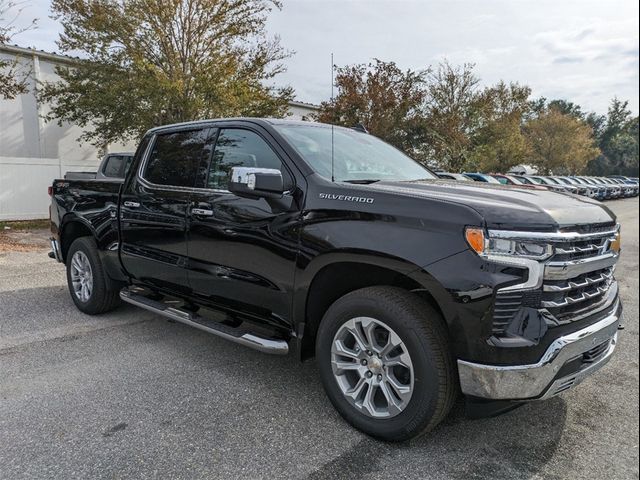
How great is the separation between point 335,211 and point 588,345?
157 centimetres

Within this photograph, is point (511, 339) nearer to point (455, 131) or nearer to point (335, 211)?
point (335, 211)

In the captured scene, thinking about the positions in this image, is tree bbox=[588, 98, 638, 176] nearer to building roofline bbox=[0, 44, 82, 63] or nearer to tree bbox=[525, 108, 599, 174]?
tree bbox=[525, 108, 599, 174]

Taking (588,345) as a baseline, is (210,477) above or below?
below

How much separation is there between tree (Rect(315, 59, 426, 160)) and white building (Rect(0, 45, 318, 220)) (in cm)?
845

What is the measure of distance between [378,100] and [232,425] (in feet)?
59.6

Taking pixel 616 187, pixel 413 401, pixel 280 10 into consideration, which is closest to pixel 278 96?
pixel 280 10

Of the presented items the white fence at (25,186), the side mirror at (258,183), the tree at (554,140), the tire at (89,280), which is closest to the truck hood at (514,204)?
the side mirror at (258,183)

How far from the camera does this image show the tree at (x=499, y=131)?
25.4m

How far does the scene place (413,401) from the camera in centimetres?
257

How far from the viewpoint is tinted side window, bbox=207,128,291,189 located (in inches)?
135

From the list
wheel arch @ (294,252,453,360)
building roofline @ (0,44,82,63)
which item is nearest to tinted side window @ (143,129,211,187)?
wheel arch @ (294,252,453,360)

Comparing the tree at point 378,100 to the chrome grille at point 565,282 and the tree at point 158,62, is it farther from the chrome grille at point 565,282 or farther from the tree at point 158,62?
the chrome grille at point 565,282

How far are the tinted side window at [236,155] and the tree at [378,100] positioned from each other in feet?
49.9

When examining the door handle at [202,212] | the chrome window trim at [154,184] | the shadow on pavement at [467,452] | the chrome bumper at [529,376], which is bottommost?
the shadow on pavement at [467,452]
